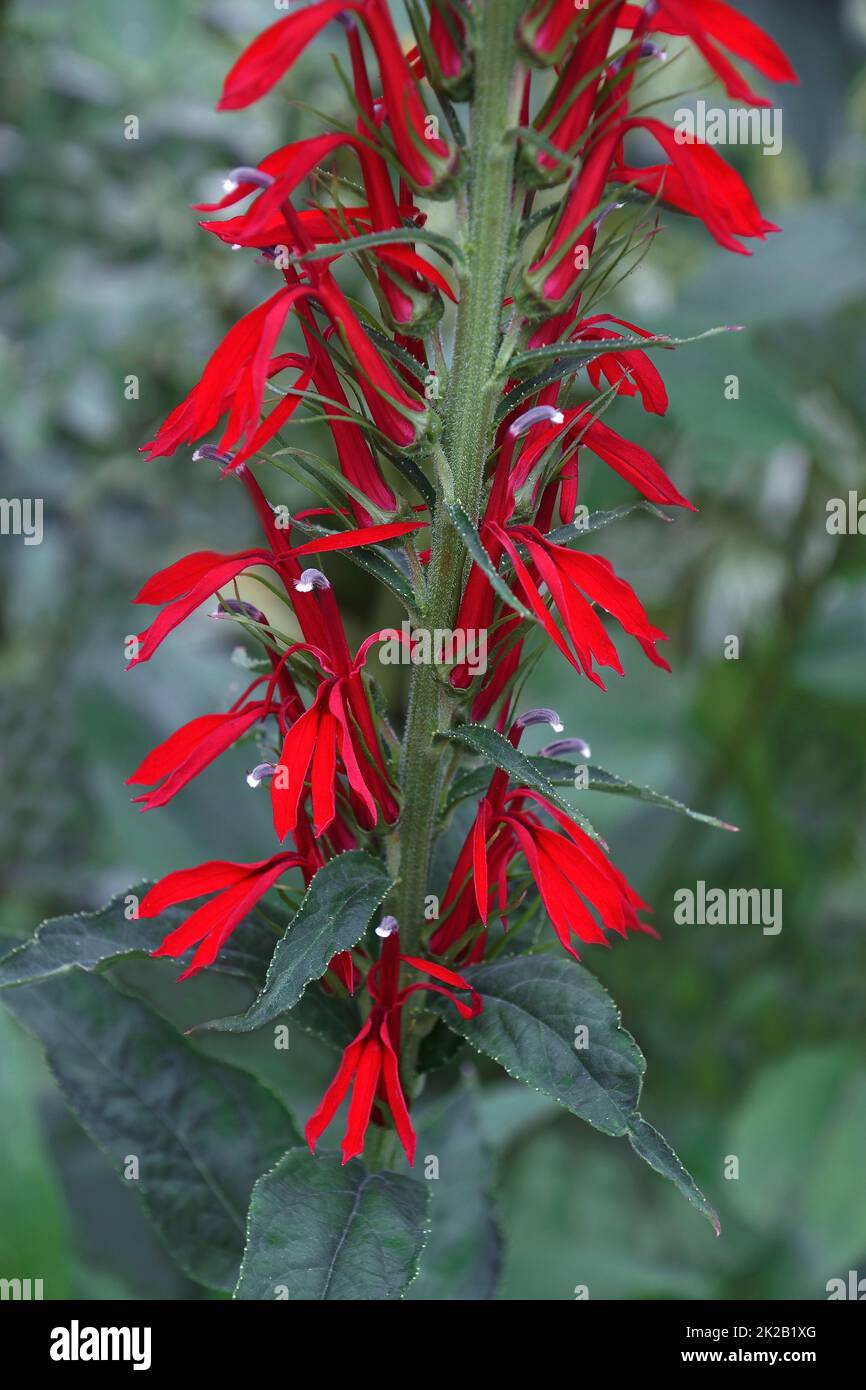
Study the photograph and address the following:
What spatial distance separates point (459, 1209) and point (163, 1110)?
0.22 m

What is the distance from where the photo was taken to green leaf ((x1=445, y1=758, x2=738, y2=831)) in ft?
1.84

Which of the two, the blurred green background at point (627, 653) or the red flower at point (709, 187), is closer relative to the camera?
the red flower at point (709, 187)

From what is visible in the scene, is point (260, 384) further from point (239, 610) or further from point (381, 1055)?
point (381, 1055)

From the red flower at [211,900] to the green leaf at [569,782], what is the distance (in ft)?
0.28

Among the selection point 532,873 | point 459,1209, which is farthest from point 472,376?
point 459,1209

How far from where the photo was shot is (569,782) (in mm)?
586

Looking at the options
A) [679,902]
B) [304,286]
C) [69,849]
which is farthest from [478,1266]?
[69,849]

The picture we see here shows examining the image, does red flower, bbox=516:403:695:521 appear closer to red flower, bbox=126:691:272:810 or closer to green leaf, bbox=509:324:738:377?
green leaf, bbox=509:324:738:377

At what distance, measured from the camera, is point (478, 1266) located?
2.55 feet

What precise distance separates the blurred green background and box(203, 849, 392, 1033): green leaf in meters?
0.62

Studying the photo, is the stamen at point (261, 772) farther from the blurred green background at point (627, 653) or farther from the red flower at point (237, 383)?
the blurred green background at point (627, 653)

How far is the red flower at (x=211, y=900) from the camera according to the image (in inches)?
20.9

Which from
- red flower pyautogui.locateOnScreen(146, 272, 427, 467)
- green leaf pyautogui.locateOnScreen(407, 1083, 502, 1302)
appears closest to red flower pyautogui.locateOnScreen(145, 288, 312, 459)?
red flower pyautogui.locateOnScreen(146, 272, 427, 467)

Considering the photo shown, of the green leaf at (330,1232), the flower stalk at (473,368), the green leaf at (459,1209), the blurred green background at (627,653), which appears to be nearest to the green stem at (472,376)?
the flower stalk at (473,368)
